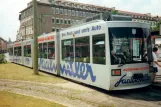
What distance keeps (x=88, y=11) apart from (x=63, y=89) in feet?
276

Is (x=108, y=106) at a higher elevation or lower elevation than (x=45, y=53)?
lower

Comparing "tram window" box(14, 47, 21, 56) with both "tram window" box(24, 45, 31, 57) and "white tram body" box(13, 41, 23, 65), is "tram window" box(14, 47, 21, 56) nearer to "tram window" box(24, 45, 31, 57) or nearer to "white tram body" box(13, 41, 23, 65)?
"white tram body" box(13, 41, 23, 65)

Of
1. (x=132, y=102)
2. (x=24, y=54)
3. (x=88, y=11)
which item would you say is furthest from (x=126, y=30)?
(x=88, y=11)

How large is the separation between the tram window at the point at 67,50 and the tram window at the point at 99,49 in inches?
→ 112

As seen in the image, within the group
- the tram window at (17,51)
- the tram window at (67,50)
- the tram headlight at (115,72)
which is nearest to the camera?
the tram headlight at (115,72)

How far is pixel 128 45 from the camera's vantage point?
10125 mm

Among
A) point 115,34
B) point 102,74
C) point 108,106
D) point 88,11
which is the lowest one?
point 108,106

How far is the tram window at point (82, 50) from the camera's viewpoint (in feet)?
38.4

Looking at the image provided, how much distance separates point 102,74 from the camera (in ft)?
34.4

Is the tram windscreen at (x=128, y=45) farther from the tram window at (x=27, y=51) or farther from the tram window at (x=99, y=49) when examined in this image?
the tram window at (x=27, y=51)

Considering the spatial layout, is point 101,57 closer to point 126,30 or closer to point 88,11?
point 126,30

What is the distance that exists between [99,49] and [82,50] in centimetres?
179

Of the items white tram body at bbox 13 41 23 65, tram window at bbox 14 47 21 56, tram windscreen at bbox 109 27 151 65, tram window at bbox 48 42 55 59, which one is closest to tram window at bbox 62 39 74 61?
tram window at bbox 48 42 55 59

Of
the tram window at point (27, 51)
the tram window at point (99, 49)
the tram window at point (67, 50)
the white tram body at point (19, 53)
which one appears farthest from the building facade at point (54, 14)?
the tram window at point (99, 49)
